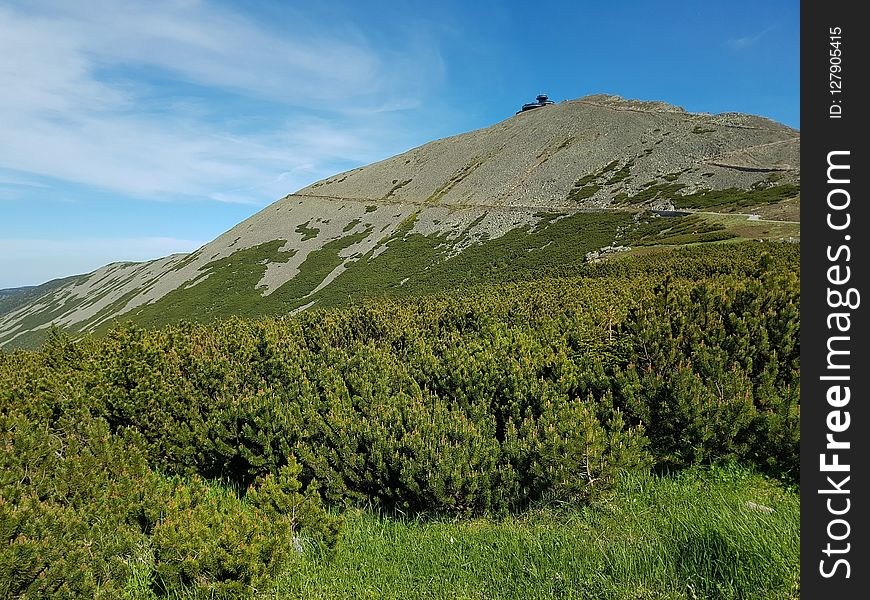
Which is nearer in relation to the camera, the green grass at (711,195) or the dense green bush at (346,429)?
the dense green bush at (346,429)

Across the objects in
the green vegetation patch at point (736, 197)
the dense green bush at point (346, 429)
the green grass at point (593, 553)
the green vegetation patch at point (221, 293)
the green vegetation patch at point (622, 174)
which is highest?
the green vegetation patch at point (622, 174)

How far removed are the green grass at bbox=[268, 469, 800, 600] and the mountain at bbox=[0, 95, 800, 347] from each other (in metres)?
29.8

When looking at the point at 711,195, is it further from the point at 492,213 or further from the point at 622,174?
the point at 492,213

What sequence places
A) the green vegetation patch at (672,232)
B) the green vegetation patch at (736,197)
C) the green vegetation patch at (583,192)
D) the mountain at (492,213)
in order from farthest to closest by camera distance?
the green vegetation patch at (583,192) < the mountain at (492,213) < the green vegetation patch at (736,197) < the green vegetation patch at (672,232)

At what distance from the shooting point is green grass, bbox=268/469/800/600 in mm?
4000

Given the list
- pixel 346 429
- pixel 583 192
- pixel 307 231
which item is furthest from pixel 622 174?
pixel 346 429

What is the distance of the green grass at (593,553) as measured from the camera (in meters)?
4.00

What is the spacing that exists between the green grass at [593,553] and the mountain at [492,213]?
2979 centimetres

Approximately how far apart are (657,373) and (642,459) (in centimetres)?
141

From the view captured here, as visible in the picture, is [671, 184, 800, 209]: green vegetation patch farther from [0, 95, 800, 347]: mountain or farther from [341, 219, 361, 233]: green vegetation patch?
[341, 219, 361, 233]: green vegetation patch

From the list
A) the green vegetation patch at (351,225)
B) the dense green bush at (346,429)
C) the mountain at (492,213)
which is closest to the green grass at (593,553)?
the dense green bush at (346,429)

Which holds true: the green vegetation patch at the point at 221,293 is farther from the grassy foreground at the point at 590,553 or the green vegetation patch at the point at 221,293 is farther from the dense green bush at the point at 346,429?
the grassy foreground at the point at 590,553
